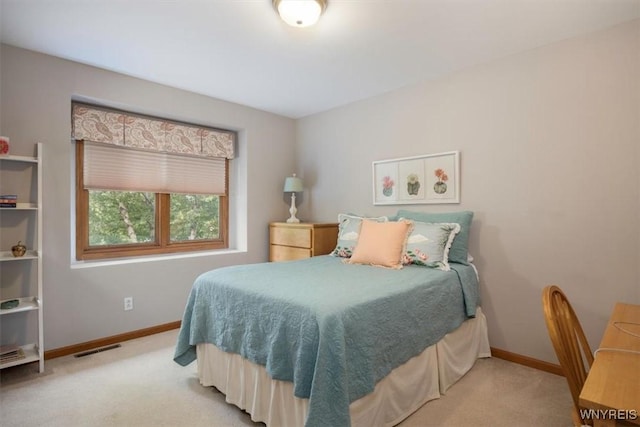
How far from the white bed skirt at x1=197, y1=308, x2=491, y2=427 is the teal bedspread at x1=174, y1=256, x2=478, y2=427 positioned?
81 millimetres

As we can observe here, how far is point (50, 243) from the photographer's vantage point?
249 centimetres

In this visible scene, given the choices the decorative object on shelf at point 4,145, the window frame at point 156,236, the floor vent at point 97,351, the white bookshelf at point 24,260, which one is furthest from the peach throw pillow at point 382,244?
the decorative object on shelf at point 4,145

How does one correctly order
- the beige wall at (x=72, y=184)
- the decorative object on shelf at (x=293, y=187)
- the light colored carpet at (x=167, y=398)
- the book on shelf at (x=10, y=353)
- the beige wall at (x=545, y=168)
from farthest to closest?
the decorative object on shelf at (x=293, y=187)
the beige wall at (x=72, y=184)
the book on shelf at (x=10, y=353)
the beige wall at (x=545, y=168)
the light colored carpet at (x=167, y=398)

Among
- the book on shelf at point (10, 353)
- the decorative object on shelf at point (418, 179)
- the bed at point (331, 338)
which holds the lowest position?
the book on shelf at point (10, 353)

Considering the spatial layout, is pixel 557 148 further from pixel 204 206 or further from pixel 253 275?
pixel 204 206

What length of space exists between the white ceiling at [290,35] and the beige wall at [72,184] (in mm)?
169

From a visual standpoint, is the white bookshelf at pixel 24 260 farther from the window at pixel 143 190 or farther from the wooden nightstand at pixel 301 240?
the wooden nightstand at pixel 301 240

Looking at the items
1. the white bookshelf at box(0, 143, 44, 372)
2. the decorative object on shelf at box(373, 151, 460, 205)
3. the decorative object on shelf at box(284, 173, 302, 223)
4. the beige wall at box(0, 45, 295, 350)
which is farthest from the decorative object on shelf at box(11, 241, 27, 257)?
the decorative object on shelf at box(373, 151, 460, 205)

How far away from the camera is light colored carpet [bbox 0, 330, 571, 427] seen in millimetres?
1754

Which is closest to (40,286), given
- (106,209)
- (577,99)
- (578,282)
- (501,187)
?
(106,209)

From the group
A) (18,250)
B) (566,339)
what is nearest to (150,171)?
(18,250)

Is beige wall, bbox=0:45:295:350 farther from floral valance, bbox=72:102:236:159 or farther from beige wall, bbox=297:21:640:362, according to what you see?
beige wall, bbox=297:21:640:362

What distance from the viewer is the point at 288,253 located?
11.7 ft

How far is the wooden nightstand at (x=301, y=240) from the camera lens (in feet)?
10.8
